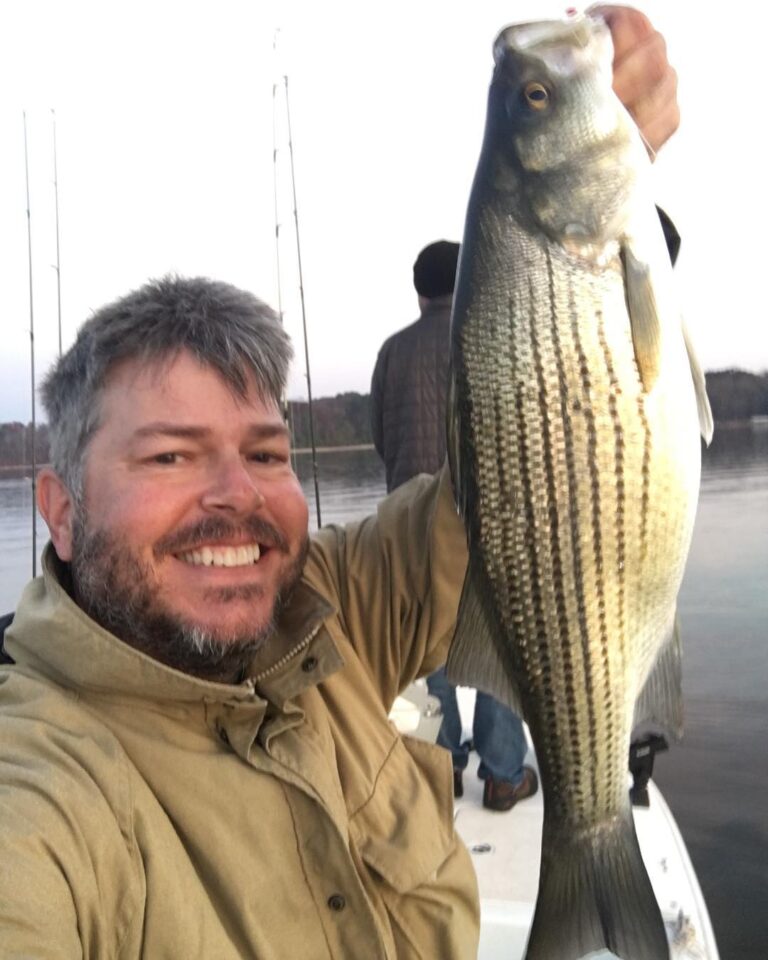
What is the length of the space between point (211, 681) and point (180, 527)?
344 mm

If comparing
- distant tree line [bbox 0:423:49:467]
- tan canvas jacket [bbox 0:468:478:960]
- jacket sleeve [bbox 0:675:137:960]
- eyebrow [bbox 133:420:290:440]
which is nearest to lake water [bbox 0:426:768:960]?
distant tree line [bbox 0:423:49:467]

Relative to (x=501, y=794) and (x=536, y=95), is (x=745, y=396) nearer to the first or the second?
(x=501, y=794)

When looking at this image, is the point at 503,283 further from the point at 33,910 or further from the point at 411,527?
the point at 33,910

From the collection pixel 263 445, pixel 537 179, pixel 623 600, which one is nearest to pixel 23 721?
pixel 263 445

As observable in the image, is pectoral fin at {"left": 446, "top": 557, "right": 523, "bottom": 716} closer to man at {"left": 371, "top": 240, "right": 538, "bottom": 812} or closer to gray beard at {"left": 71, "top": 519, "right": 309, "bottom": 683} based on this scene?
gray beard at {"left": 71, "top": 519, "right": 309, "bottom": 683}

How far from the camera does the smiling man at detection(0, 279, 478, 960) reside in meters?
1.33

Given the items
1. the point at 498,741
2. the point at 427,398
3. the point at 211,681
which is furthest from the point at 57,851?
the point at 427,398

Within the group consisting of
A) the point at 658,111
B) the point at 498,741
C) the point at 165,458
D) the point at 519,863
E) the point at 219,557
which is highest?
the point at 658,111

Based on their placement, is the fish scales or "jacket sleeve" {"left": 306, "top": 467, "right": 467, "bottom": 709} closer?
the fish scales

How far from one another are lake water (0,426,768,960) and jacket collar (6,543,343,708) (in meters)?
3.17

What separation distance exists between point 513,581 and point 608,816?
551mm

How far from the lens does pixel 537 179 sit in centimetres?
171

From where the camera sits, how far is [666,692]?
67.1 inches

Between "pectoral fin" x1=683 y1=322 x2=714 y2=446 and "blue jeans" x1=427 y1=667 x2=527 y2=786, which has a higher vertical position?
"pectoral fin" x1=683 y1=322 x2=714 y2=446
